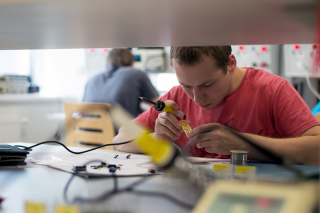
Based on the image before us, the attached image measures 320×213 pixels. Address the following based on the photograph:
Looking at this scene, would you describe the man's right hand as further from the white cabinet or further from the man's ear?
the white cabinet

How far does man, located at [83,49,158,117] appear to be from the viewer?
7.50 feet

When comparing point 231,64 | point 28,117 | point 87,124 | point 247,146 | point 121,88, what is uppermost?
point 231,64

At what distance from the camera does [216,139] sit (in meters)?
0.93

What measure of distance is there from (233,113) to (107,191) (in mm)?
763

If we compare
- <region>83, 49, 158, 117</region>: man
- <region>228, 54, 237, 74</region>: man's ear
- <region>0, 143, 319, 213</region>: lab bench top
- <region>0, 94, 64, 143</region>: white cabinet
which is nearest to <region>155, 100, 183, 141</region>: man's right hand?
<region>228, 54, 237, 74</region>: man's ear

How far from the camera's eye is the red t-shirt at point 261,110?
107cm

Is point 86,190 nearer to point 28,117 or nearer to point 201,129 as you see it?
point 201,129

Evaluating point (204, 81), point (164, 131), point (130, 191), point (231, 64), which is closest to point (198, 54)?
point (204, 81)

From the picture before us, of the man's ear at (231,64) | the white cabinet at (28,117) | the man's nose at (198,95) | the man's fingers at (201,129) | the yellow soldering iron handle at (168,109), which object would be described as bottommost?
the white cabinet at (28,117)

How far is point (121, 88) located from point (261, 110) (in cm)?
132

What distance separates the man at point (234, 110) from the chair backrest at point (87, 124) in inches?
26.1

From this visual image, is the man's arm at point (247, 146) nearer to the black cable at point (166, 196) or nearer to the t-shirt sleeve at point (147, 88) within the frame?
the black cable at point (166, 196)

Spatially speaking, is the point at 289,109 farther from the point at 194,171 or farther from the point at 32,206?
the point at 32,206

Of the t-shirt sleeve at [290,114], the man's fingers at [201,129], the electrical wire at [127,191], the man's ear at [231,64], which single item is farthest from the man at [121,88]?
the electrical wire at [127,191]
